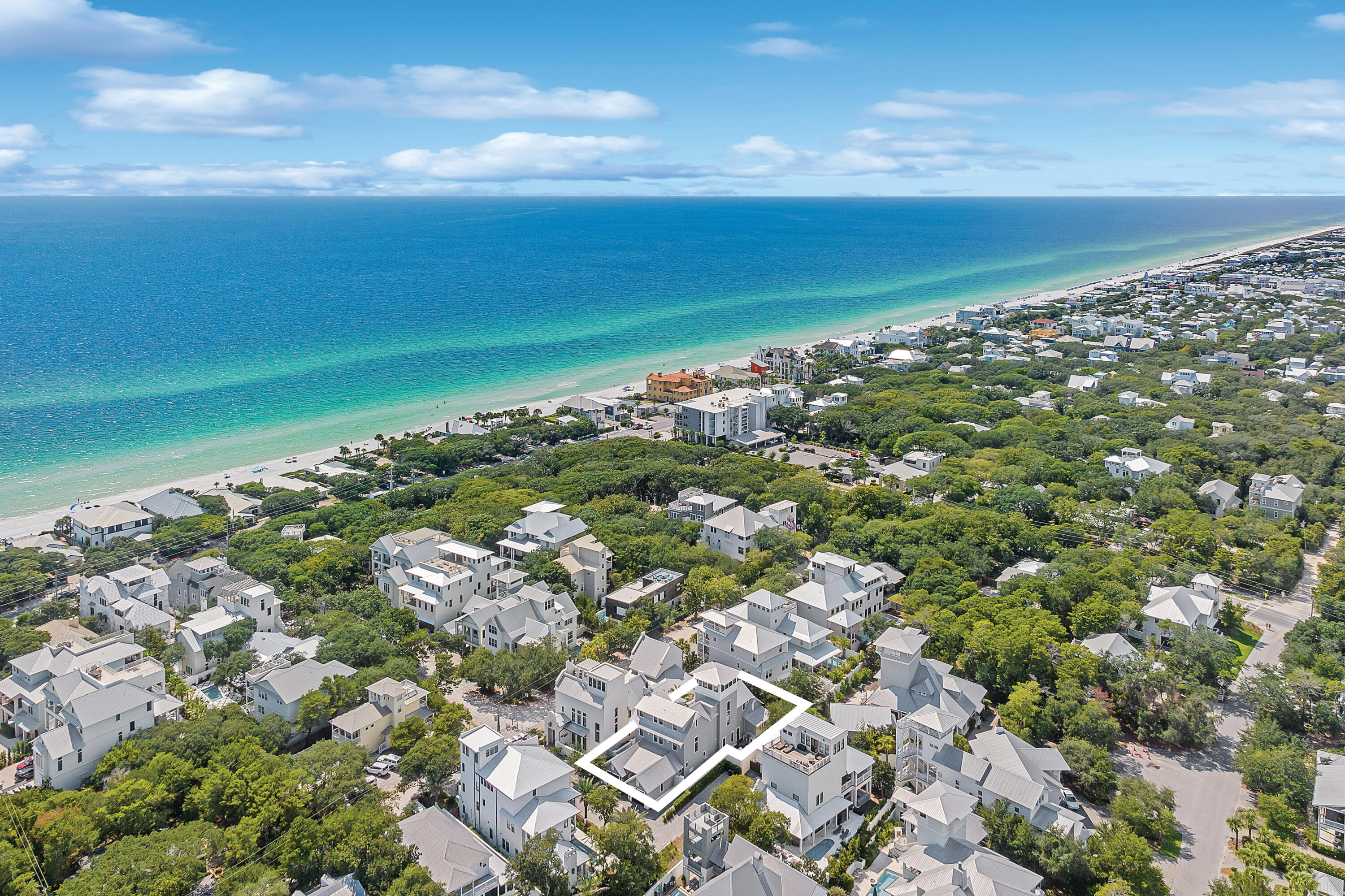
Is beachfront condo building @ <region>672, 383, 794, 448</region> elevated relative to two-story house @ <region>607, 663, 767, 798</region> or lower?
elevated

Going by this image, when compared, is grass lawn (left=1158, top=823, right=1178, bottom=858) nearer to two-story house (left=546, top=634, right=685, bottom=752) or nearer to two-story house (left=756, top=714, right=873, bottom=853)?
two-story house (left=756, top=714, right=873, bottom=853)

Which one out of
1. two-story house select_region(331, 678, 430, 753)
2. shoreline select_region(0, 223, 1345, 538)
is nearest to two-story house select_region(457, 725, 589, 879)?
two-story house select_region(331, 678, 430, 753)

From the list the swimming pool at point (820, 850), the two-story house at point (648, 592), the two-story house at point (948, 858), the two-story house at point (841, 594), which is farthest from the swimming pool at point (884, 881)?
the two-story house at point (648, 592)

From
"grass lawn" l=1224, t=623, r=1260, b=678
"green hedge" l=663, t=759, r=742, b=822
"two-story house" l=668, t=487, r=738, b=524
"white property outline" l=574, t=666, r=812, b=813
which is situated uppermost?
"two-story house" l=668, t=487, r=738, b=524

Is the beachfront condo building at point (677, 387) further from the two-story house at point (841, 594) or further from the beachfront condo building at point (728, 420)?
the two-story house at point (841, 594)

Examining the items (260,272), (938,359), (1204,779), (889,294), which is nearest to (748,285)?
(889,294)

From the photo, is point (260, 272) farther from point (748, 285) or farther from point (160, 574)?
point (160, 574)
